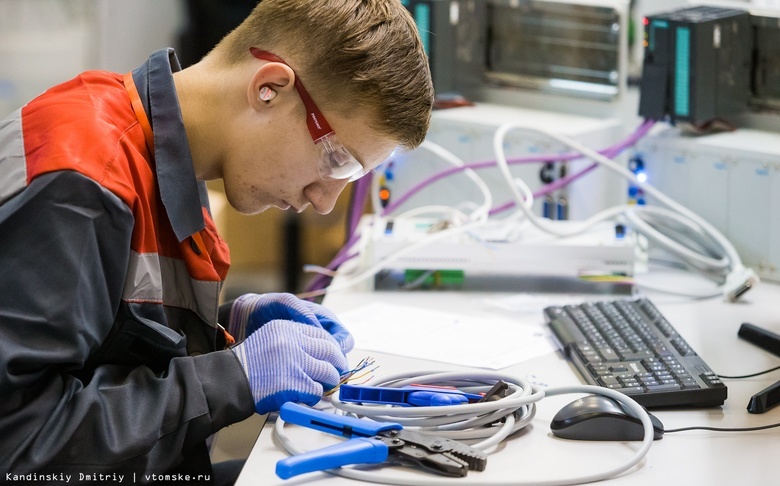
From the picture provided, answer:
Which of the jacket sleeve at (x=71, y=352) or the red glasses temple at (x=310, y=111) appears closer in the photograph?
the jacket sleeve at (x=71, y=352)

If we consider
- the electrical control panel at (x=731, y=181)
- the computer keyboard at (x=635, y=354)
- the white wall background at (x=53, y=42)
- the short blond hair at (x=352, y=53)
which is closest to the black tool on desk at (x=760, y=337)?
the computer keyboard at (x=635, y=354)

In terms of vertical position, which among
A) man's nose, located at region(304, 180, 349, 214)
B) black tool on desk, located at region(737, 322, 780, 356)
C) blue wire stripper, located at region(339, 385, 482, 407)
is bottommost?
black tool on desk, located at region(737, 322, 780, 356)

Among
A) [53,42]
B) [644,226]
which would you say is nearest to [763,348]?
[644,226]

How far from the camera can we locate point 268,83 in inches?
44.6

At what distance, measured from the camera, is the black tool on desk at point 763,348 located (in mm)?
1175

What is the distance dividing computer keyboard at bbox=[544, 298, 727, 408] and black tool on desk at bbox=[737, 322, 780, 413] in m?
0.04

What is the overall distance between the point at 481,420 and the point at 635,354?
0.34 meters

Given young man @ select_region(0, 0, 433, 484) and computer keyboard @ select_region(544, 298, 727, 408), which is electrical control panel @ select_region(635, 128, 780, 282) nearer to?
computer keyboard @ select_region(544, 298, 727, 408)

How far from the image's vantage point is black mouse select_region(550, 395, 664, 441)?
3.48 feet

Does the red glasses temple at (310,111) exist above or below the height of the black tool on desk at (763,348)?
above

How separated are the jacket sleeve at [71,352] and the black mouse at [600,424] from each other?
0.40m

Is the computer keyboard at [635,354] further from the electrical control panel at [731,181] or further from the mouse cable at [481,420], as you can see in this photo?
the electrical control panel at [731,181]

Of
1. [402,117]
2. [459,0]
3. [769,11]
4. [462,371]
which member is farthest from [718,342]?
[459,0]

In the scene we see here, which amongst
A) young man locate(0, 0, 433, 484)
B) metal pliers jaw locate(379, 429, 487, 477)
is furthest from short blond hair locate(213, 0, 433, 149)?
metal pliers jaw locate(379, 429, 487, 477)
